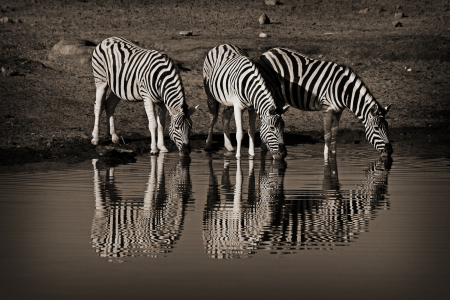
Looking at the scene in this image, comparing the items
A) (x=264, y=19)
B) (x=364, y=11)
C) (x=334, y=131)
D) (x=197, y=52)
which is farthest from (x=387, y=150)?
(x=364, y=11)

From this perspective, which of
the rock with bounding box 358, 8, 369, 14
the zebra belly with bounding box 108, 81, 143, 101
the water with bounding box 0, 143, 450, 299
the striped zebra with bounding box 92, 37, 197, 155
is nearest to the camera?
the water with bounding box 0, 143, 450, 299

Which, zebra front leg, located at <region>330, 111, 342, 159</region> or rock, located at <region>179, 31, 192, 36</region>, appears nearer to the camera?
zebra front leg, located at <region>330, 111, 342, 159</region>

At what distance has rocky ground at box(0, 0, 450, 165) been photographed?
17.3 m

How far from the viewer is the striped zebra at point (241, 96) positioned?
1385cm

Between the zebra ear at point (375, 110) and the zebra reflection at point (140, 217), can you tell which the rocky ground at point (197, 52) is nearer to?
the zebra ear at point (375, 110)

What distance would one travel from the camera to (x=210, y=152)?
50.8 feet

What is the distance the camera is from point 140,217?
8.16 metres

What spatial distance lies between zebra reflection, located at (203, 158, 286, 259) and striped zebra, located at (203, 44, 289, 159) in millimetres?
1522

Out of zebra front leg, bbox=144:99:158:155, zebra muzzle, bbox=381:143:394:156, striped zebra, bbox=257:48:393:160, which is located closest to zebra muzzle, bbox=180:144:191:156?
zebra front leg, bbox=144:99:158:155

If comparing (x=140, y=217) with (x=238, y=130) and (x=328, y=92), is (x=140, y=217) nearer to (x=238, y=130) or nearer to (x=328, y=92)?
(x=238, y=130)

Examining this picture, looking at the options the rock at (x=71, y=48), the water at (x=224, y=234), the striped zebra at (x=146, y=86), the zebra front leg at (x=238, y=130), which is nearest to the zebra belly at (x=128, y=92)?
the striped zebra at (x=146, y=86)

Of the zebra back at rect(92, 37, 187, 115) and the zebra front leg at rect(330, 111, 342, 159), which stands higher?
the zebra back at rect(92, 37, 187, 115)

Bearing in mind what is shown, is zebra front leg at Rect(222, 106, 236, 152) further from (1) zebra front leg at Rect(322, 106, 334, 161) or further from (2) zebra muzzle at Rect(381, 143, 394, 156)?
(2) zebra muzzle at Rect(381, 143, 394, 156)

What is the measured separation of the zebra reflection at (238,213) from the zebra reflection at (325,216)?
163 mm
